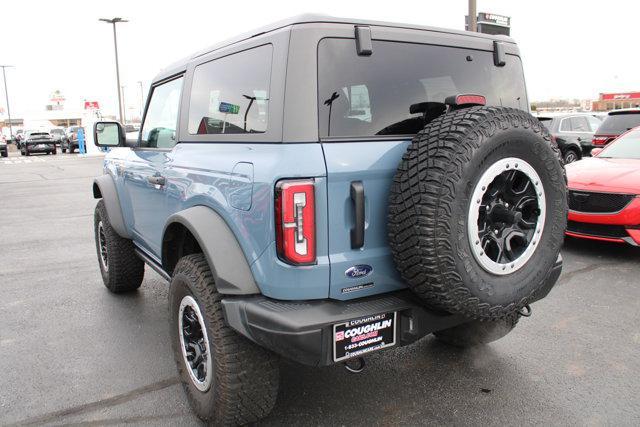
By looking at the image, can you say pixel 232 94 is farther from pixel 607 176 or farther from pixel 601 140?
pixel 601 140

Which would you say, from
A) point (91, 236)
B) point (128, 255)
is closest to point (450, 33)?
point (128, 255)

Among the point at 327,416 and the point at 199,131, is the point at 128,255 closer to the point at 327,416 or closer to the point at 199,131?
the point at 199,131

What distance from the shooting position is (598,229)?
550 cm

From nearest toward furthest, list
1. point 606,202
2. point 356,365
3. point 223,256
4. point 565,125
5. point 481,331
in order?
point 223,256 → point 356,365 → point 481,331 → point 606,202 → point 565,125

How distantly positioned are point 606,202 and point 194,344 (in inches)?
182

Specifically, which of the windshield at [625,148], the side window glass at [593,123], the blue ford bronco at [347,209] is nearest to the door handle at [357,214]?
the blue ford bronco at [347,209]

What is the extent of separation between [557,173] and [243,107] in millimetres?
1519

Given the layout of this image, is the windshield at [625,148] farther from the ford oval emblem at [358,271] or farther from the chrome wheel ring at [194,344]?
the chrome wheel ring at [194,344]

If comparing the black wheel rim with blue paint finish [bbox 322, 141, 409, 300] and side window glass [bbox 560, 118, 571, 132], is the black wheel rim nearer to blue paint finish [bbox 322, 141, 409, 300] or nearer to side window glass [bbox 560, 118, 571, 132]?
blue paint finish [bbox 322, 141, 409, 300]

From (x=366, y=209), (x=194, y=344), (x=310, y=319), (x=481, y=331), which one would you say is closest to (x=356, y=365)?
(x=310, y=319)

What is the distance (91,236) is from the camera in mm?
7332

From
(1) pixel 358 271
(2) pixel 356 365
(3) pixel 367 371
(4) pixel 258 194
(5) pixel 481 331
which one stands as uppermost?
(4) pixel 258 194

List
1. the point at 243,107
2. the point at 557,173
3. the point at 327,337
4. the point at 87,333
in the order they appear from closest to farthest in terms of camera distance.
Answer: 1. the point at 327,337
2. the point at 557,173
3. the point at 243,107
4. the point at 87,333

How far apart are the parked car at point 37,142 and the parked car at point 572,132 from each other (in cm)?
2725
